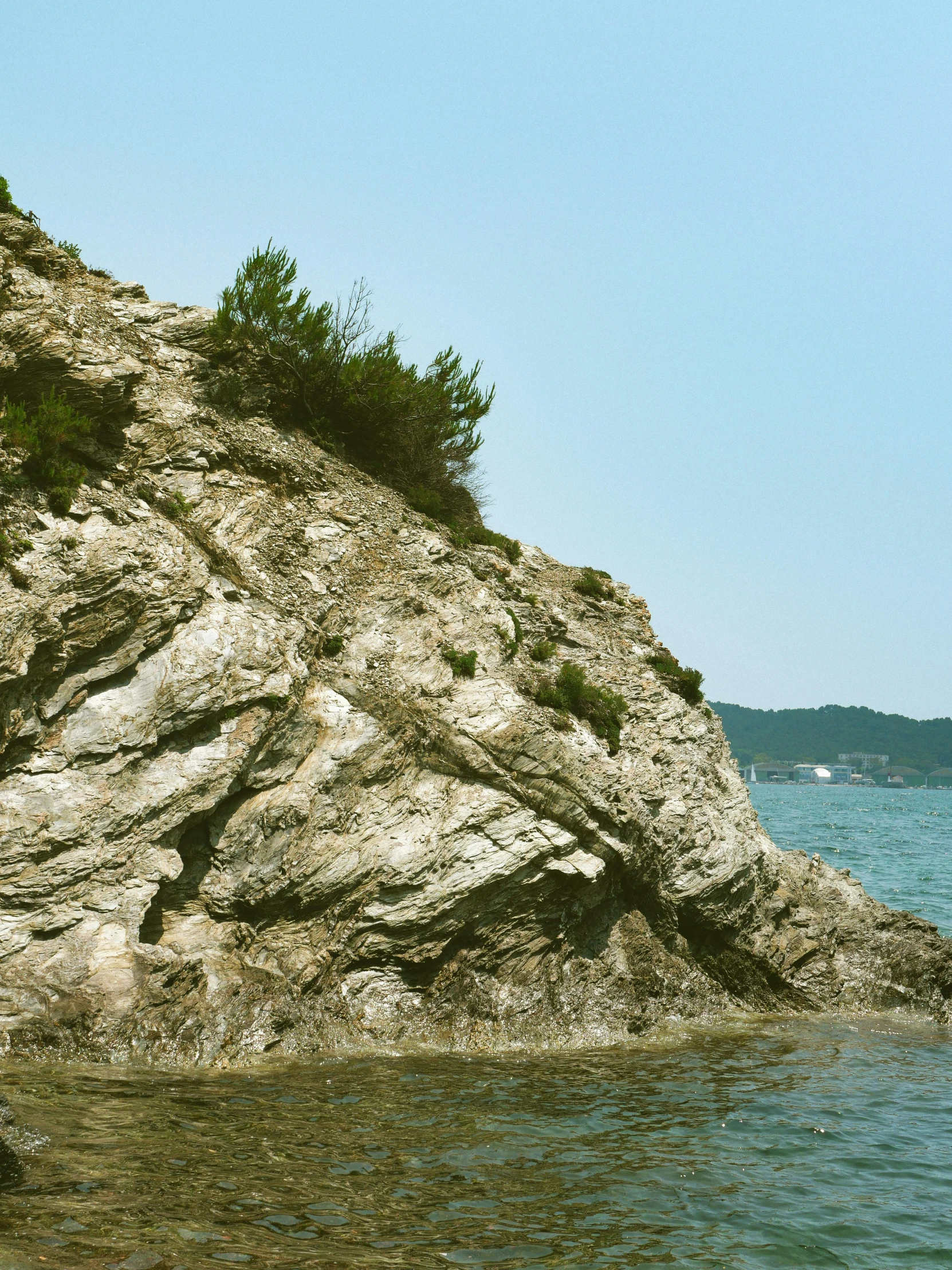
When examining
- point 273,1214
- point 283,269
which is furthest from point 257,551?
point 273,1214

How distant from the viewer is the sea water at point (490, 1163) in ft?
30.2

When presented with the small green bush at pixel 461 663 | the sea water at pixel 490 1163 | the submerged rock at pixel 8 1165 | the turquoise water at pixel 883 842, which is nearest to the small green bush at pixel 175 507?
the small green bush at pixel 461 663

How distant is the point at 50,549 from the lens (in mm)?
17297

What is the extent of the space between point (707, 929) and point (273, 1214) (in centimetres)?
1437

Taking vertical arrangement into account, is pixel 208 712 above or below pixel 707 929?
above

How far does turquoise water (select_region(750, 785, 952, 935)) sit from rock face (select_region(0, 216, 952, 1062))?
1625cm

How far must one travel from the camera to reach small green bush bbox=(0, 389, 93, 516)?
18.0m

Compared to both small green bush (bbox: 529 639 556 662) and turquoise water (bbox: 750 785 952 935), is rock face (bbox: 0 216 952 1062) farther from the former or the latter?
turquoise water (bbox: 750 785 952 935)

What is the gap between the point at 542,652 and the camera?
23625 mm

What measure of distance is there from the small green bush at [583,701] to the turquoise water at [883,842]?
58.8ft

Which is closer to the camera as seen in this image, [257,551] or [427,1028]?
[427,1028]

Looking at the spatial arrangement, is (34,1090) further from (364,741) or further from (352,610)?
(352,610)

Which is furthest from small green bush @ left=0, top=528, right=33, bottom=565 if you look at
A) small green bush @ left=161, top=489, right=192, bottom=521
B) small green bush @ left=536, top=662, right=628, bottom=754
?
small green bush @ left=536, top=662, right=628, bottom=754

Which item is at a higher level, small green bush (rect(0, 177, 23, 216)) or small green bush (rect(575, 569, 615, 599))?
small green bush (rect(0, 177, 23, 216))
